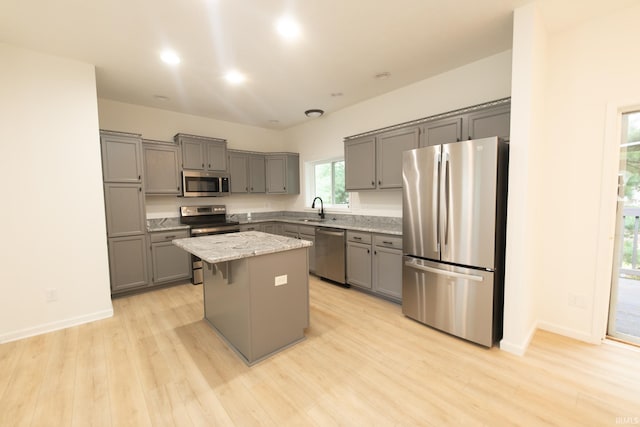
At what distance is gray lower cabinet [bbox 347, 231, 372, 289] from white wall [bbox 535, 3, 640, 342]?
1.78m

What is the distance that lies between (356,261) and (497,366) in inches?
74.9

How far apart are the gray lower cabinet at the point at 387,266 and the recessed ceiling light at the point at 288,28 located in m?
2.36

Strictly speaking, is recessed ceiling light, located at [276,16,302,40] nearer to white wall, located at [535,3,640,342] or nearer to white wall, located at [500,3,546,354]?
white wall, located at [500,3,546,354]

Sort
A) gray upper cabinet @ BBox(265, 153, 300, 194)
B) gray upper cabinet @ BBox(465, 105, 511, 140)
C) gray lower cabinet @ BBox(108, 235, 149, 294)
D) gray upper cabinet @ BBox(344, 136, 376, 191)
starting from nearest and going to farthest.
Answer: gray upper cabinet @ BBox(465, 105, 511, 140)
gray lower cabinet @ BBox(108, 235, 149, 294)
gray upper cabinet @ BBox(344, 136, 376, 191)
gray upper cabinet @ BBox(265, 153, 300, 194)

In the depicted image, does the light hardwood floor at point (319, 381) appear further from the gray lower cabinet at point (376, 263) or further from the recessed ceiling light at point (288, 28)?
the recessed ceiling light at point (288, 28)

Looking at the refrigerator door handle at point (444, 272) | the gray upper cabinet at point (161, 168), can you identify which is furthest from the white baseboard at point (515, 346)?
the gray upper cabinet at point (161, 168)

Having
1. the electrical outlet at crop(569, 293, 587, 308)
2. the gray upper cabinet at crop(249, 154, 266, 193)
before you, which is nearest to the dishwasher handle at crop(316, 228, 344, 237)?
the gray upper cabinet at crop(249, 154, 266, 193)

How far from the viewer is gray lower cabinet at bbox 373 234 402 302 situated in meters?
3.16

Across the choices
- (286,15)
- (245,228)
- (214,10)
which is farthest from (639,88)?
(245,228)

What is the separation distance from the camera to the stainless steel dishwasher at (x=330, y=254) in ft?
12.6

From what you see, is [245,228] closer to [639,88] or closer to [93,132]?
[93,132]

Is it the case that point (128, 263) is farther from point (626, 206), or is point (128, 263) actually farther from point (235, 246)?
point (626, 206)

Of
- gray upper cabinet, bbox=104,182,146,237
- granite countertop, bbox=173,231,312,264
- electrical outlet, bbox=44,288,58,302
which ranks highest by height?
gray upper cabinet, bbox=104,182,146,237

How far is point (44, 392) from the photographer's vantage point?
1.86 m
